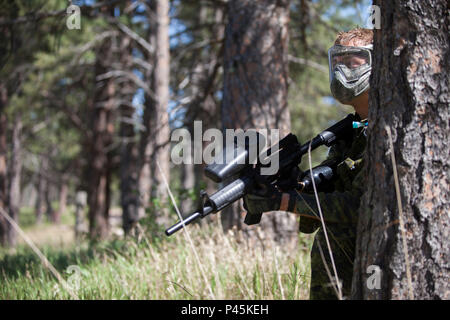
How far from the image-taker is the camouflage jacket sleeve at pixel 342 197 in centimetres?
196

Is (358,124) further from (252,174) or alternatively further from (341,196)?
(252,174)

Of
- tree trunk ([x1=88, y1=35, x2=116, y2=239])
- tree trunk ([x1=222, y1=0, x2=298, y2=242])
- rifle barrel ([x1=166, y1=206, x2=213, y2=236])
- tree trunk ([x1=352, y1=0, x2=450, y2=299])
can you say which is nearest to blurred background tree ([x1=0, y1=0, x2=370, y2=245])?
tree trunk ([x1=88, y1=35, x2=116, y2=239])

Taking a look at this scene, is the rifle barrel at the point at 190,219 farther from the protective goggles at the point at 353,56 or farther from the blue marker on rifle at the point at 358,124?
the protective goggles at the point at 353,56

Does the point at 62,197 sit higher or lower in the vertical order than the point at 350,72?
higher

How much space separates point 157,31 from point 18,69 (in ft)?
10.5

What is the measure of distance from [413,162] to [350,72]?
69 centimetres

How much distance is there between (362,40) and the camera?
7.62ft

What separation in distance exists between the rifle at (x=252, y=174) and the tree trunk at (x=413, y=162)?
39cm

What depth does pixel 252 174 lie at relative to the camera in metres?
1.99

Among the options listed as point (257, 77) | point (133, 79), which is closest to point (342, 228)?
point (257, 77)

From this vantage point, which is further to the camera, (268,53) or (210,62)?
(210,62)

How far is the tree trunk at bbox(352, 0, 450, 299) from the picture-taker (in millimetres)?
1750
